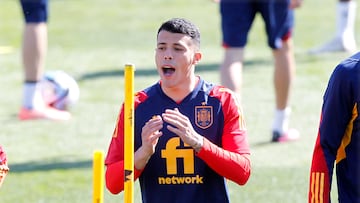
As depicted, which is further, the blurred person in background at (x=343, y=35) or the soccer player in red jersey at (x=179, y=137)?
the blurred person in background at (x=343, y=35)

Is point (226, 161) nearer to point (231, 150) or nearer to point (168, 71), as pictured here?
point (231, 150)

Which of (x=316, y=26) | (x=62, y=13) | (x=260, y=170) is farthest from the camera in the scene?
(x=62, y=13)

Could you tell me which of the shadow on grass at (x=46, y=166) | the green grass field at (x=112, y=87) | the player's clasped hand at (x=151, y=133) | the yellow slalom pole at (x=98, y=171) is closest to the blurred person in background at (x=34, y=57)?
the green grass field at (x=112, y=87)

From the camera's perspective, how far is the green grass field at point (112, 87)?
27.4ft

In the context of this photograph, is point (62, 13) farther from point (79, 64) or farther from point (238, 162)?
point (238, 162)

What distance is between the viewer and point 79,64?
13359mm

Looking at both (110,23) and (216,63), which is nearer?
(216,63)

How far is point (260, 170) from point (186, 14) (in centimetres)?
803

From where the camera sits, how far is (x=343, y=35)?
13.7 metres

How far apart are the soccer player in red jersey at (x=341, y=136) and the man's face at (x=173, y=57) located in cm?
82

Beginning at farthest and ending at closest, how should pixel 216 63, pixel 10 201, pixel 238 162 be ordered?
pixel 216 63 < pixel 10 201 < pixel 238 162

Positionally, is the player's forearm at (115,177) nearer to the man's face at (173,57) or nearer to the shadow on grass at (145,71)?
the man's face at (173,57)

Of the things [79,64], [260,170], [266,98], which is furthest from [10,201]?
[79,64]

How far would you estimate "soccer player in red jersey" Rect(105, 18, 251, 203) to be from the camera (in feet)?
17.1
